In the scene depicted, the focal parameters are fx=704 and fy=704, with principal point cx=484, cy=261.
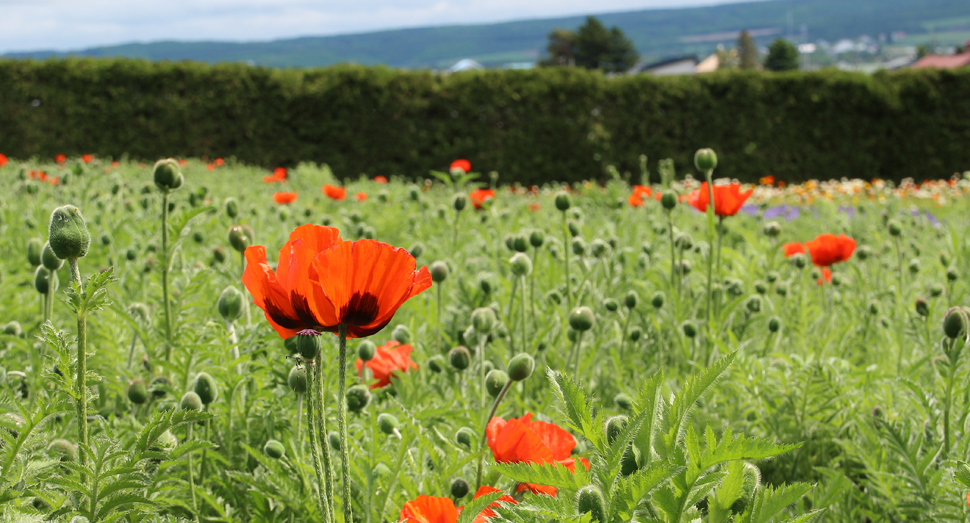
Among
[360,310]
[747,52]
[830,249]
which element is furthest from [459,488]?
[747,52]

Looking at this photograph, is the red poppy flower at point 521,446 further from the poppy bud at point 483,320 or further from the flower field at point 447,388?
the poppy bud at point 483,320

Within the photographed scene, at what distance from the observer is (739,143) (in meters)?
14.5

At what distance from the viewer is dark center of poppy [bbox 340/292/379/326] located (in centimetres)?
83

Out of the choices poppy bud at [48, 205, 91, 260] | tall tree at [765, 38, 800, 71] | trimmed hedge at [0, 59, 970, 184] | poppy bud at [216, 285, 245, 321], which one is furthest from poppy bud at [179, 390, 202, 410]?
tall tree at [765, 38, 800, 71]

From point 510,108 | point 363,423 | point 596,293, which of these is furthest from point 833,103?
point 363,423

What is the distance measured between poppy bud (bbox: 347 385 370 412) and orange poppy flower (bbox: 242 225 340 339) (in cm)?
49

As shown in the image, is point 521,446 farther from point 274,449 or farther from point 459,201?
point 459,201

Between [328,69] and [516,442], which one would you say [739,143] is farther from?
[516,442]

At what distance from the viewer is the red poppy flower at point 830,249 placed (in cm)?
247

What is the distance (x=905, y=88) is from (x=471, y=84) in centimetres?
894

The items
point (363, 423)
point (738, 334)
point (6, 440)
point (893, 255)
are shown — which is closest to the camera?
point (6, 440)

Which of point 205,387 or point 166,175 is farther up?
point 166,175

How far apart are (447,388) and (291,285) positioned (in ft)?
3.69

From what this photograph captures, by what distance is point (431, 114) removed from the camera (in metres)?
14.1
